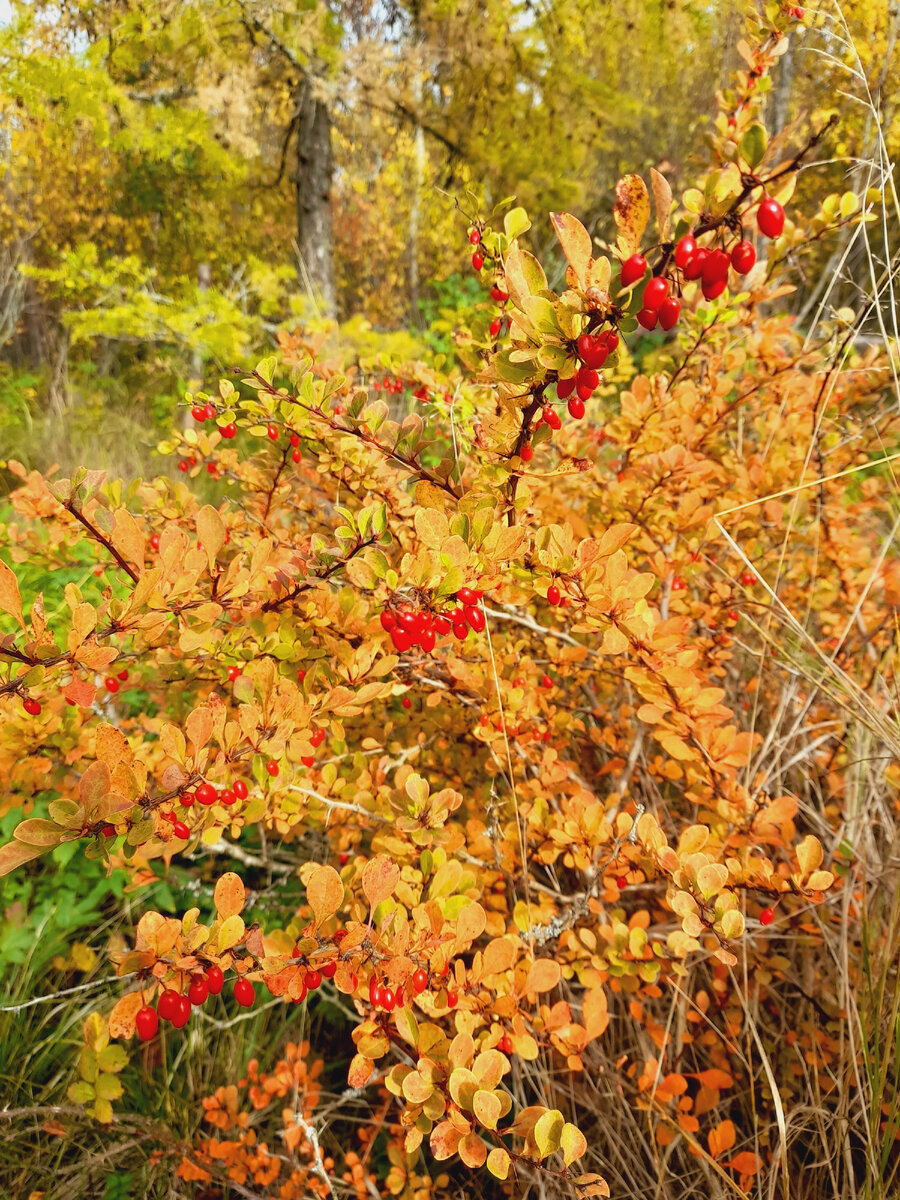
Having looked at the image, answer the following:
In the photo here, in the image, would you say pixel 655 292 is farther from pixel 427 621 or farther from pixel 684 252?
pixel 427 621

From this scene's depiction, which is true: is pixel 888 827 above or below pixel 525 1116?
below

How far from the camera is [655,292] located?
1.82ft

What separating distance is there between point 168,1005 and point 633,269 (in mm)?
778

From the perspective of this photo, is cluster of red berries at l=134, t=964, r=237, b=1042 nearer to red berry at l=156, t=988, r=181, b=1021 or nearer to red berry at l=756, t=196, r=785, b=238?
red berry at l=156, t=988, r=181, b=1021

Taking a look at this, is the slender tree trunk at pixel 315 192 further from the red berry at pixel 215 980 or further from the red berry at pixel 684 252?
the red berry at pixel 215 980

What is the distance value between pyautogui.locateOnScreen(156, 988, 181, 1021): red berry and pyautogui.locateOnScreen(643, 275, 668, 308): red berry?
765mm

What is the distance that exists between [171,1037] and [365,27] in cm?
576

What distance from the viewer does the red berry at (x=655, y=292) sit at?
21.9 inches

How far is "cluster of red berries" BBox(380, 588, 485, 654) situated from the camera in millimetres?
747

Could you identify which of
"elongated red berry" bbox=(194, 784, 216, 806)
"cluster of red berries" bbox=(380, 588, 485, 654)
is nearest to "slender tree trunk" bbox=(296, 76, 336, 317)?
"cluster of red berries" bbox=(380, 588, 485, 654)

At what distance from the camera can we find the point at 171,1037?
159 cm

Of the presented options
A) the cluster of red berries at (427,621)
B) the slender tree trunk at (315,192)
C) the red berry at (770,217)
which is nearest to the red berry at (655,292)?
the red berry at (770,217)

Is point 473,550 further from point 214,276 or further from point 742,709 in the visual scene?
point 214,276

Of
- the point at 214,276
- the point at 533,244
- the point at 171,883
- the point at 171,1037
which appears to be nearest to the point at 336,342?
the point at 171,883
